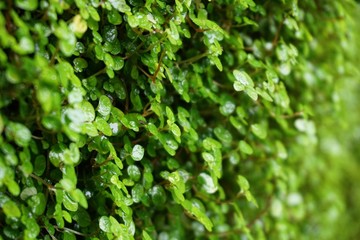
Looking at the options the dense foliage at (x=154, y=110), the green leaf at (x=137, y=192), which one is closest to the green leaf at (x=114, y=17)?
the dense foliage at (x=154, y=110)

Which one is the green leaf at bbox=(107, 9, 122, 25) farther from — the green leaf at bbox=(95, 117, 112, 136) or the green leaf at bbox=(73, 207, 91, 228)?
the green leaf at bbox=(73, 207, 91, 228)

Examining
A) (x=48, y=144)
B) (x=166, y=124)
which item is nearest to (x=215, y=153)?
(x=166, y=124)

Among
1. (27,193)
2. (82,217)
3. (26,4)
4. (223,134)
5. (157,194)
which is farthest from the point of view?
(223,134)

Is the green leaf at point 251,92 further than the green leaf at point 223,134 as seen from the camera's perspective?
No

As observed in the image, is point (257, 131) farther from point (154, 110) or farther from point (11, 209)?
point (11, 209)

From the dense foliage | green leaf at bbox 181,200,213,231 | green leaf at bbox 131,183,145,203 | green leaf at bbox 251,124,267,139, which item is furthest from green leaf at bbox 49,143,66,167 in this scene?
green leaf at bbox 251,124,267,139

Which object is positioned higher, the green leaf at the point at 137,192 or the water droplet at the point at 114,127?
the water droplet at the point at 114,127

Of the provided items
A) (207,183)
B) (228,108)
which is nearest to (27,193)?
(207,183)

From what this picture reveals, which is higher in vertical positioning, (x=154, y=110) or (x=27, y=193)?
(x=154, y=110)

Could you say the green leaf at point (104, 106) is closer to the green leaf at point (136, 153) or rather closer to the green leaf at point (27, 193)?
the green leaf at point (136, 153)
